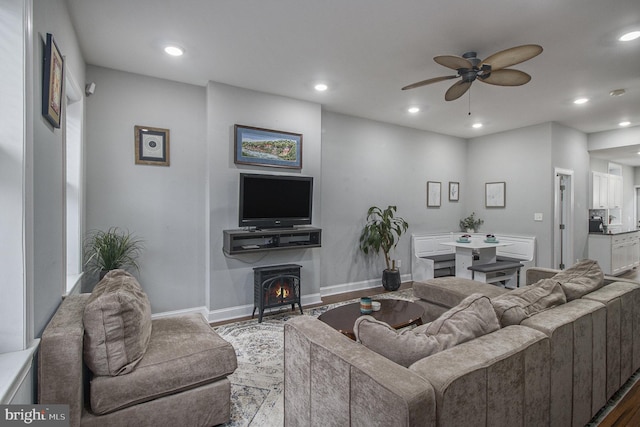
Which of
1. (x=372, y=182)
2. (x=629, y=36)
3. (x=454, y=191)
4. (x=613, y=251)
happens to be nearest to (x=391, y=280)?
(x=372, y=182)

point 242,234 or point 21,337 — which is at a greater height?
point 242,234

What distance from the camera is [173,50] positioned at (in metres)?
2.98

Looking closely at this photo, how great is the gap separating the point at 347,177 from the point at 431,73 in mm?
2050

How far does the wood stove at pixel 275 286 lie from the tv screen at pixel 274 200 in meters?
0.55

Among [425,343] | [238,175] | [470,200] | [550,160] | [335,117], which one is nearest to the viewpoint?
[425,343]

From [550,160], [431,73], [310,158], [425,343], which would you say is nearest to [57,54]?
[425,343]

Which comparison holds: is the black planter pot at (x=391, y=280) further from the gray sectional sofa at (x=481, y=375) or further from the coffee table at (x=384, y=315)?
the gray sectional sofa at (x=481, y=375)

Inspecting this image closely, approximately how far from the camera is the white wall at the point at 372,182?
5.00 metres

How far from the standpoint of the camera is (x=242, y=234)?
12.1ft

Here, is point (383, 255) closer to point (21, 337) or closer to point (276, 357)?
point (276, 357)

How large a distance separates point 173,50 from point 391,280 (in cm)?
→ 416

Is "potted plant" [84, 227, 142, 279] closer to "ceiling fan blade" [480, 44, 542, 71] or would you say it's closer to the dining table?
"ceiling fan blade" [480, 44, 542, 71]

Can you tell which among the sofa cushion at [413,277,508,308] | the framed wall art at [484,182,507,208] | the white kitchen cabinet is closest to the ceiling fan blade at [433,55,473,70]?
the sofa cushion at [413,277,508,308]

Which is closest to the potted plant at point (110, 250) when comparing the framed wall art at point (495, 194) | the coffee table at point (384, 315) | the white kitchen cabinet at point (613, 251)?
the coffee table at point (384, 315)
